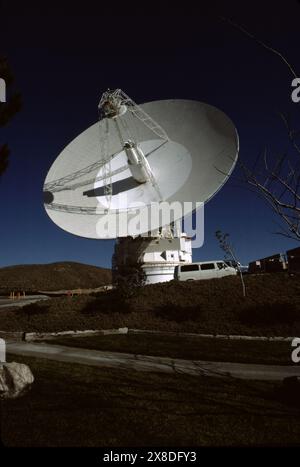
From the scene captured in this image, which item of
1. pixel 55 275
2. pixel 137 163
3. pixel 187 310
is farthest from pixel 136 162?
pixel 55 275

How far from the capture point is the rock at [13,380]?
800cm

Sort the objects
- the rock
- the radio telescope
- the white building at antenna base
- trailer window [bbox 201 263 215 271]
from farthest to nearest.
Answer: the white building at antenna base
trailer window [bbox 201 263 215 271]
the radio telescope
the rock

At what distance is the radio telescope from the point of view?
2536cm

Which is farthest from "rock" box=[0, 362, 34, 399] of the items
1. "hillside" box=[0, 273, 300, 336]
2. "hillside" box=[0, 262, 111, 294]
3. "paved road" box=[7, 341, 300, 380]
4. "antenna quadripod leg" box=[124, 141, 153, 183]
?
"hillside" box=[0, 262, 111, 294]

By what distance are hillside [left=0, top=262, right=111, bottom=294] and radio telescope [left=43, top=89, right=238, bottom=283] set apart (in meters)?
47.1

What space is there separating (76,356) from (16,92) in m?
9.26

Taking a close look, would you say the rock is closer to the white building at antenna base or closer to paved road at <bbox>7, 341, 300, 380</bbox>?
paved road at <bbox>7, 341, 300, 380</bbox>

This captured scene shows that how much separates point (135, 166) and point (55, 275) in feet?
214

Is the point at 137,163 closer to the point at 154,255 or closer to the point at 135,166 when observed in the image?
the point at 135,166

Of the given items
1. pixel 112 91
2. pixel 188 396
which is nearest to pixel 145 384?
pixel 188 396

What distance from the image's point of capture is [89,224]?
2612cm

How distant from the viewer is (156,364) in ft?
40.3

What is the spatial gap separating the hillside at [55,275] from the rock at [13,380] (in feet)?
215

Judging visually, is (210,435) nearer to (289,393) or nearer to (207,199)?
(289,393)
